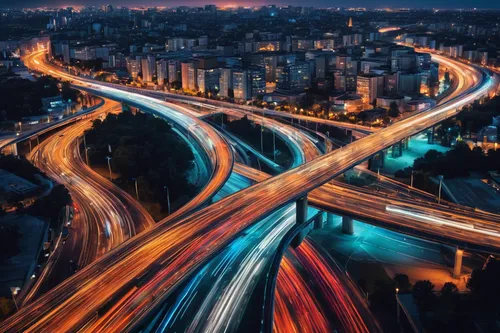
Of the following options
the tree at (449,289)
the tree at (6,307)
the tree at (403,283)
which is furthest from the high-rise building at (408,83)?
the tree at (6,307)

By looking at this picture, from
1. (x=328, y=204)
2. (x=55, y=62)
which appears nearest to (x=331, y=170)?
(x=328, y=204)

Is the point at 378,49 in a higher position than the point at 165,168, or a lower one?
higher

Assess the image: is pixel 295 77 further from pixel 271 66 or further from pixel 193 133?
pixel 193 133

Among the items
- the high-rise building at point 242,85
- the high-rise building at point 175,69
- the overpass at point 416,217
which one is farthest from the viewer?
the high-rise building at point 175,69

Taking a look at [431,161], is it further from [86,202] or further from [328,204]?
[86,202]

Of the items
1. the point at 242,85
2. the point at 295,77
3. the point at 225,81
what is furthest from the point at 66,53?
the point at 295,77

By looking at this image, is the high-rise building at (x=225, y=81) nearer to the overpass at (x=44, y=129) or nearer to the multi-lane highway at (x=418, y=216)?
the overpass at (x=44, y=129)
